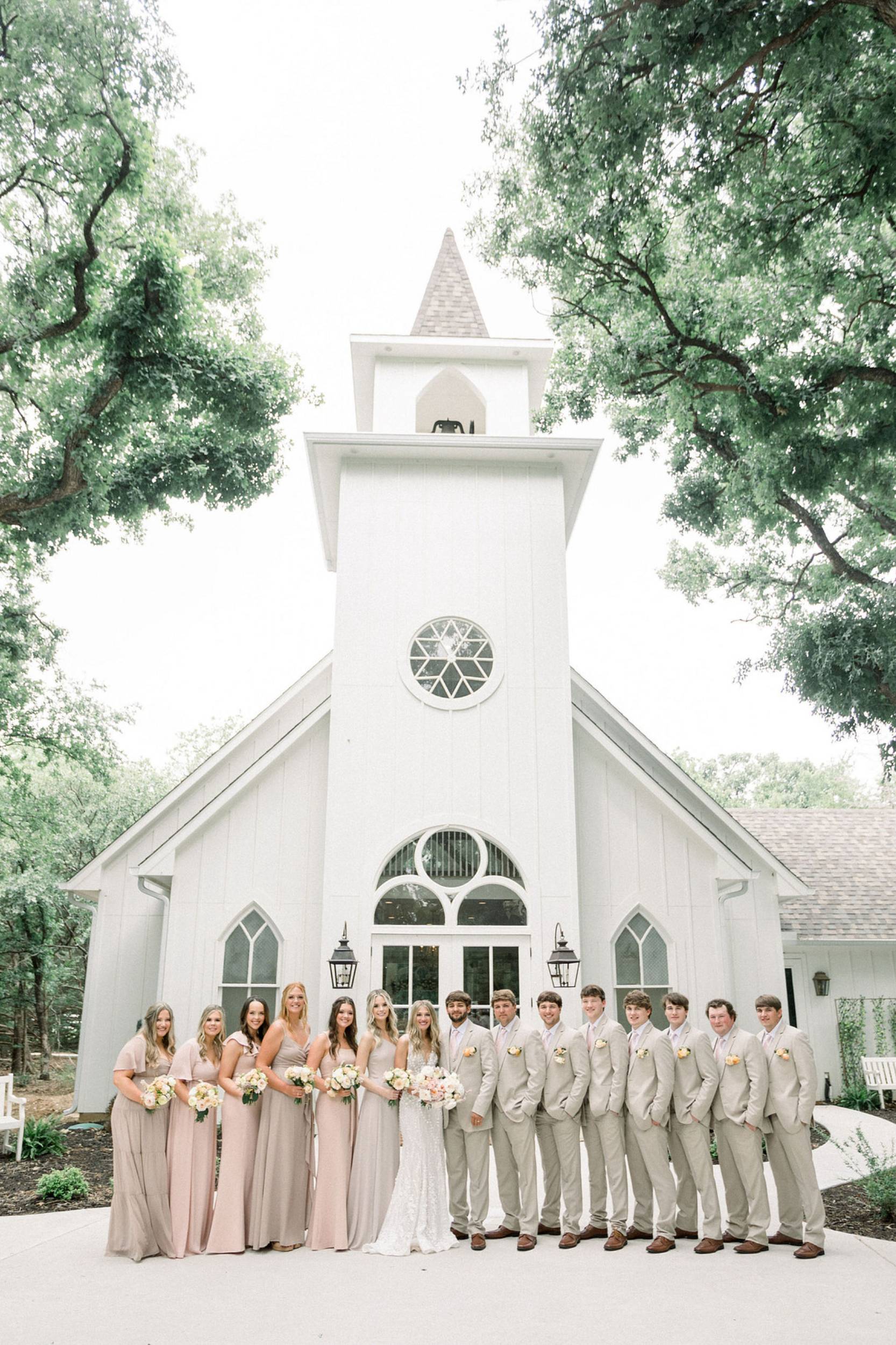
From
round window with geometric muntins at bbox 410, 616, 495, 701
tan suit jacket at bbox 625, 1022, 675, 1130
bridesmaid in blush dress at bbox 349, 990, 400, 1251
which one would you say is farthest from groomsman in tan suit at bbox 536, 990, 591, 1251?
round window with geometric muntins at bbox 410, 616, 495, 701

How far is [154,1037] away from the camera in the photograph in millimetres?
6867

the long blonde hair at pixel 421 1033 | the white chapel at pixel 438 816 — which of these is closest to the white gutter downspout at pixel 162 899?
the white chapel at pixel 438 816

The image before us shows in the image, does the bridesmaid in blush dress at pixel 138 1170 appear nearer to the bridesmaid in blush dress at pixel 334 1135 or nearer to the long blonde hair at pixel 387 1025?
the bridesmaid in blush dress at pixel 334 1135

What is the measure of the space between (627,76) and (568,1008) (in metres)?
9.17

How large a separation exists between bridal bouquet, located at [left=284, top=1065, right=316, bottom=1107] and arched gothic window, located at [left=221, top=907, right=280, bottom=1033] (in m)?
4.64

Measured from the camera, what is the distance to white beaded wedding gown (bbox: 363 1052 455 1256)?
261 inches

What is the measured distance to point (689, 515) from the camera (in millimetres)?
16047

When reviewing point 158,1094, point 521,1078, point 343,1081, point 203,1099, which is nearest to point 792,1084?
point 521,1078

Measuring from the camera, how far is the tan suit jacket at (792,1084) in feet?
21.8

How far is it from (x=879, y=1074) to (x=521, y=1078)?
1113 cm

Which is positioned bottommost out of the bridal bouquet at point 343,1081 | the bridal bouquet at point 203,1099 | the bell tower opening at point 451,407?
the bridal bouquet at point 203,1099

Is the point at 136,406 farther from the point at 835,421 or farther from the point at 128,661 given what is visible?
the point at 128,661

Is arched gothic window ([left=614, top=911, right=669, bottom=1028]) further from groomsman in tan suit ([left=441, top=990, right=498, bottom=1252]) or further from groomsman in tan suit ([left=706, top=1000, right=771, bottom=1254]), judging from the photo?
groomsman in tan suit ([left=441, top=990, right=498, bottom=1252])

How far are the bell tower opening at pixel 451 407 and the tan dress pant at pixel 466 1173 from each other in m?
10.3
